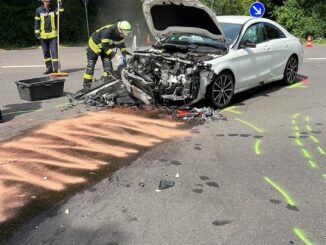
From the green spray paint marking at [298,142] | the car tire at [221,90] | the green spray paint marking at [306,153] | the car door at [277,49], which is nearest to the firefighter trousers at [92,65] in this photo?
the car tire at [221,90]

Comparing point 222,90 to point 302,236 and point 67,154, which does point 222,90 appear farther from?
point 302,236

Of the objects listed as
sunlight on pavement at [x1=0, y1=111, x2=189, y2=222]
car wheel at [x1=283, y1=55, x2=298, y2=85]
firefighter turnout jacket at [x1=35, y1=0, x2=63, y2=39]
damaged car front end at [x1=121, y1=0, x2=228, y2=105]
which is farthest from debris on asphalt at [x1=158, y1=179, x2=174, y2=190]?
firefighter turnout jacket at [x1=35, y1=0, x2=63, y2=39]

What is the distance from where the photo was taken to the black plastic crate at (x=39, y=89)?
9414 mm

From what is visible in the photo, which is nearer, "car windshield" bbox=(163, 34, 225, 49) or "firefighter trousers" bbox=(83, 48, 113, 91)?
"car windshield" bbox=(163, 34, 225, 49)

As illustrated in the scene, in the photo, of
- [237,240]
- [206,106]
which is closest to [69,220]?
[237,240]

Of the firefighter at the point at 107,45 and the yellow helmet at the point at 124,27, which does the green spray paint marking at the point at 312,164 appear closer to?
the firefighter at the point at 107,45

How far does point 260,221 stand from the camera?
14.1ft

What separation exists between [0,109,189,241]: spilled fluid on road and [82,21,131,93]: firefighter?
148 cm

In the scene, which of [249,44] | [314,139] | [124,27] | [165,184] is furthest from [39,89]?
[314,139]

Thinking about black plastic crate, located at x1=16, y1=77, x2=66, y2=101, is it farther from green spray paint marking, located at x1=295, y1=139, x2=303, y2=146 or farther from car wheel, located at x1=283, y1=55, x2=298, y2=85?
green spray paint marking, located at x1=295, y1=139, x2=303, y2=146

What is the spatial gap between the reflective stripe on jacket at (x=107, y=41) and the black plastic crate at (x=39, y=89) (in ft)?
3.65

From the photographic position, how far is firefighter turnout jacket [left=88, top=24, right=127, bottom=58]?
30.4 feet

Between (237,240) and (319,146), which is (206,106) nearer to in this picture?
(319,146)

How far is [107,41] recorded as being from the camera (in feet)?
30.4
